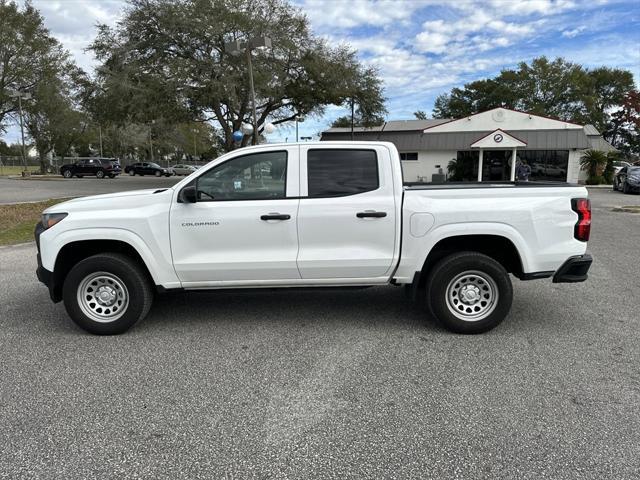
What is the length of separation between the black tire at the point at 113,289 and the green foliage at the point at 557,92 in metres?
60.9

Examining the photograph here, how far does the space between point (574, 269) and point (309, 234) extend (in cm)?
255

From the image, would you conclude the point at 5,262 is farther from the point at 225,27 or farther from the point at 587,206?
the point at 225,27

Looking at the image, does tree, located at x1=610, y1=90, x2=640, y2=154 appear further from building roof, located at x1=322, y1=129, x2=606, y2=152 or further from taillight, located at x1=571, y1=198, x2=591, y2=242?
taillight, located at x1=571, y1=198, x2=591, y2=242

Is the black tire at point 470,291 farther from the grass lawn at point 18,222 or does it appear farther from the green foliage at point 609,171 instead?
the green foliage at point 609,171

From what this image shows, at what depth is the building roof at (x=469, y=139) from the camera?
33.1 m

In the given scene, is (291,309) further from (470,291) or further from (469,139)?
(469,139)

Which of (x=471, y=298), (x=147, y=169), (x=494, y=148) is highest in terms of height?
(x=494, y=148)

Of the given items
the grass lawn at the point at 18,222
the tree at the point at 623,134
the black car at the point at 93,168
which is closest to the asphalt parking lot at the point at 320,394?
the grass lawn at the point at 18,222

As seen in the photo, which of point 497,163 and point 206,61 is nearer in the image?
point 206,61

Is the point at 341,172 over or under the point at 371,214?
over

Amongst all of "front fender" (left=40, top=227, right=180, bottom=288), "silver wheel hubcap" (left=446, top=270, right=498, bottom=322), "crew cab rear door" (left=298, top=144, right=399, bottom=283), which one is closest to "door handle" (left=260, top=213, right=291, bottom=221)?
"crew cab rear door" (left=298, top=144, right=399, bottom=283)

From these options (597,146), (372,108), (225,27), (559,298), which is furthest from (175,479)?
Result: (597,146)

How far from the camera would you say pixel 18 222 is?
12.9 metres

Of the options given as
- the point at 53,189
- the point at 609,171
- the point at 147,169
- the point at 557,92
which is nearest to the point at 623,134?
the point at 557,92
